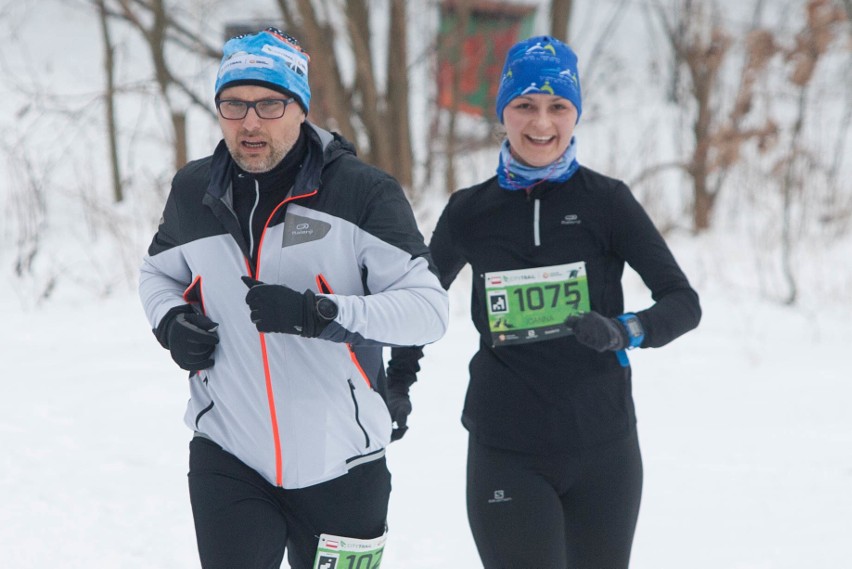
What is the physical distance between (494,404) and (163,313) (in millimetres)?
849

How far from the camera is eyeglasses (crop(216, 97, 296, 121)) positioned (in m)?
2.08

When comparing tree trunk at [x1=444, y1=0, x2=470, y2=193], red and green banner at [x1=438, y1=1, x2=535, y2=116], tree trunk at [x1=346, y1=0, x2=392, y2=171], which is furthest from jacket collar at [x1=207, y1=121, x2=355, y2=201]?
red and green banner at [x1=438, y1=1, x2=535, y2=116]

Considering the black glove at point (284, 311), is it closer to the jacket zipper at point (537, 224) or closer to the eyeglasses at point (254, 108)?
the eyeglasses at point (254, 108)

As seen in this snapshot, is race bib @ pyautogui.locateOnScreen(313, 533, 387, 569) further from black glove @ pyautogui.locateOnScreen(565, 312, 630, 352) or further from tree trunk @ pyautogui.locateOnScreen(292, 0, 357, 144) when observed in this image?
tree trunk @ pyautogui.locateOnScreen(292, 0, 357, 144)

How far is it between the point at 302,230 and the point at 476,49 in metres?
12.1

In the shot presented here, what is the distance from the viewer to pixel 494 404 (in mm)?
2428

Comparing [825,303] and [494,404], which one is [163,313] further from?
[825,303]

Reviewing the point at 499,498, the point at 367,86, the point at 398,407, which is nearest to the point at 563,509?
the point at 499,498

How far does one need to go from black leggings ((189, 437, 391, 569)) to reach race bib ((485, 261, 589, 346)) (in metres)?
0.54

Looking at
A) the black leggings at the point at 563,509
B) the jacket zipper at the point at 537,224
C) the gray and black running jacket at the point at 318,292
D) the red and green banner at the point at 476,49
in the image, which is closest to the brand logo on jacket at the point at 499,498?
the black leggings at the point at 563,509

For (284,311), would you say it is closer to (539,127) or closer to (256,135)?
(256,135)

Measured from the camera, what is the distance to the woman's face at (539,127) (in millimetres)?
2434

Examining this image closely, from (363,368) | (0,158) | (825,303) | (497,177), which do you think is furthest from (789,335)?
(0,158)

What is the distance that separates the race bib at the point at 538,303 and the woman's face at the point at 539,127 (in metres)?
0.29
